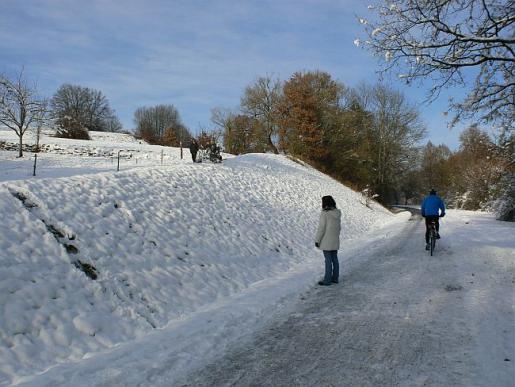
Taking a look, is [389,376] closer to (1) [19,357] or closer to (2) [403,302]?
(2) [403,302]

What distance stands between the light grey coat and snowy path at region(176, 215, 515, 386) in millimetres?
934

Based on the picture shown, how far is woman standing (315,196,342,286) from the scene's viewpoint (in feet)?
28.0

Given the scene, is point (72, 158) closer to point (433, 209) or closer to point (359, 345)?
point (433, 209)

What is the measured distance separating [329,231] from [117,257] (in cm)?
456

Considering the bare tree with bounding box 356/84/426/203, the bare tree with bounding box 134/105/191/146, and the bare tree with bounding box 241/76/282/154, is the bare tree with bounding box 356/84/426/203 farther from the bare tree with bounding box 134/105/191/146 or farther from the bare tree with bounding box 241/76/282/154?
the bare tree with bounding box 134/105/191/146

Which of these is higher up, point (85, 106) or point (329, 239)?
point (85, 106)

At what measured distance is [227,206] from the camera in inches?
530

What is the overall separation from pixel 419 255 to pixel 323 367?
864 centimetres

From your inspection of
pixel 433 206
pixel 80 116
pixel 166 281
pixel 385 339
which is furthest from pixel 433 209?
pixel 80 116

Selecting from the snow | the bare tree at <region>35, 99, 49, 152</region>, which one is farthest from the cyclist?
the bare tree at <region>35, 99, 49, 152</region>

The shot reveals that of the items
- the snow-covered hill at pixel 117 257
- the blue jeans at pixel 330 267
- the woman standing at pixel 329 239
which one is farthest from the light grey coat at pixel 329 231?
the snow-covered hill at pixel 117 257

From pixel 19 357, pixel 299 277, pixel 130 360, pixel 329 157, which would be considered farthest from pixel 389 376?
pixel 329 157

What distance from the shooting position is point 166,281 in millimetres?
7402

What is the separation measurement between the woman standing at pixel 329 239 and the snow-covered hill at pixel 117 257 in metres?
0.98
